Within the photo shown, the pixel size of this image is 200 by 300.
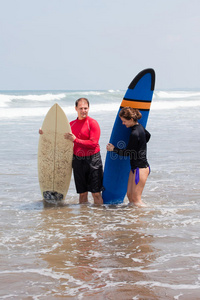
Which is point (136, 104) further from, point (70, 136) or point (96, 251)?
point (96, 251)

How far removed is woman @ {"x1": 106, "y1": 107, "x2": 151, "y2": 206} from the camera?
4707mm

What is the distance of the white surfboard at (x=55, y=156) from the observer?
5.31 meters

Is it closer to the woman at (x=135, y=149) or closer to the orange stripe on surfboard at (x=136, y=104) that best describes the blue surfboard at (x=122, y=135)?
the orange stripe on surfboard at (x=136, y=104)

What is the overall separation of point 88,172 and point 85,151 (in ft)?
0.90

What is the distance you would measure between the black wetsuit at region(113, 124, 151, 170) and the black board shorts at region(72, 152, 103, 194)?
34cm

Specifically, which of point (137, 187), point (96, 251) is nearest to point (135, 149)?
point (137, 187)

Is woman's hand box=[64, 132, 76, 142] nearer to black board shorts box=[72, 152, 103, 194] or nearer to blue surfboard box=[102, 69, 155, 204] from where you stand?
black board shorts box=[72, 152, 103, 194]

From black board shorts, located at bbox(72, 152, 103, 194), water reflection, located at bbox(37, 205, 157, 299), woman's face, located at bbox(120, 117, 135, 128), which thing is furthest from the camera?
black board shorts, located at bbox(72, 152, 103, 194)

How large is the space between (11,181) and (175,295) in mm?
4354

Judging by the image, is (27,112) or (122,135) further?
(27,112)

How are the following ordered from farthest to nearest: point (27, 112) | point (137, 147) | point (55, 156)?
point (27, 112), point (55, 156), point (137, 147)

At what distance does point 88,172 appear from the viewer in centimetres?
500

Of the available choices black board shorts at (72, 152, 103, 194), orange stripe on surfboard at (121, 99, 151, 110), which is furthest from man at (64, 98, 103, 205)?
orange stripe on surfboard at (121, 99, 151, 110)

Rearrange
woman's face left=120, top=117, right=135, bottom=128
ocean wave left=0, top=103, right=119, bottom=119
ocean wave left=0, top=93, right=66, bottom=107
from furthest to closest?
→ ocean wave left=0, top=93, right=66, bottom=107, ocean wave left=0, top=103, right=119, bottom=119, woman's face left=120, top=117, right=135, bottom=128
